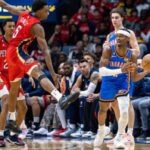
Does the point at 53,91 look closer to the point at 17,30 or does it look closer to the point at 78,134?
the point at 17,30

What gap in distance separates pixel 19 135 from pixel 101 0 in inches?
298

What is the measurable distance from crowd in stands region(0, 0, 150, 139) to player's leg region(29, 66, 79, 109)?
9.78 feet

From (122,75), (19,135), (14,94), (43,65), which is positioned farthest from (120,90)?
(43,65)

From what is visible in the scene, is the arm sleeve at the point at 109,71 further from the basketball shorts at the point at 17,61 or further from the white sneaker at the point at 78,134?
the white sneaker at the point at 78,134

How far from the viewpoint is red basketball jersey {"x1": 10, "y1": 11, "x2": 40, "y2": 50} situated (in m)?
9.79

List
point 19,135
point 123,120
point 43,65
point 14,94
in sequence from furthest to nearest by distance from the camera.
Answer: point 43,65 < point 19,135 < point 14,94 < point 123,120

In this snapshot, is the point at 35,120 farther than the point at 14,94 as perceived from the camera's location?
Yes

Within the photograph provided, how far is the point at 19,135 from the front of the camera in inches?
448

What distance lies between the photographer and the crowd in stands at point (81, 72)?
12.6 m

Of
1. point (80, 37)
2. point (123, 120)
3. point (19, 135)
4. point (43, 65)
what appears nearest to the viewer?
point (123, 120)

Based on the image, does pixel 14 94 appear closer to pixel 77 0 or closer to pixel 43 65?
pixel 43 65

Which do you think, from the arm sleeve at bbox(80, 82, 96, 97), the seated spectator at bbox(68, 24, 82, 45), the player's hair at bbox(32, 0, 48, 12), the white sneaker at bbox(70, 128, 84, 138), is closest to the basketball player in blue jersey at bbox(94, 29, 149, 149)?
the player's hair at bbox(32, 0, 48, 12)

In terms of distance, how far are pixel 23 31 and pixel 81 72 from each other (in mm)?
3218

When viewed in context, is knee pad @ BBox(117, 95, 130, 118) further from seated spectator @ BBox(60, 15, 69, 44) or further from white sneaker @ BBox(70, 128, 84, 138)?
seated spectator @ BBox(60, 15, 69, 44)
